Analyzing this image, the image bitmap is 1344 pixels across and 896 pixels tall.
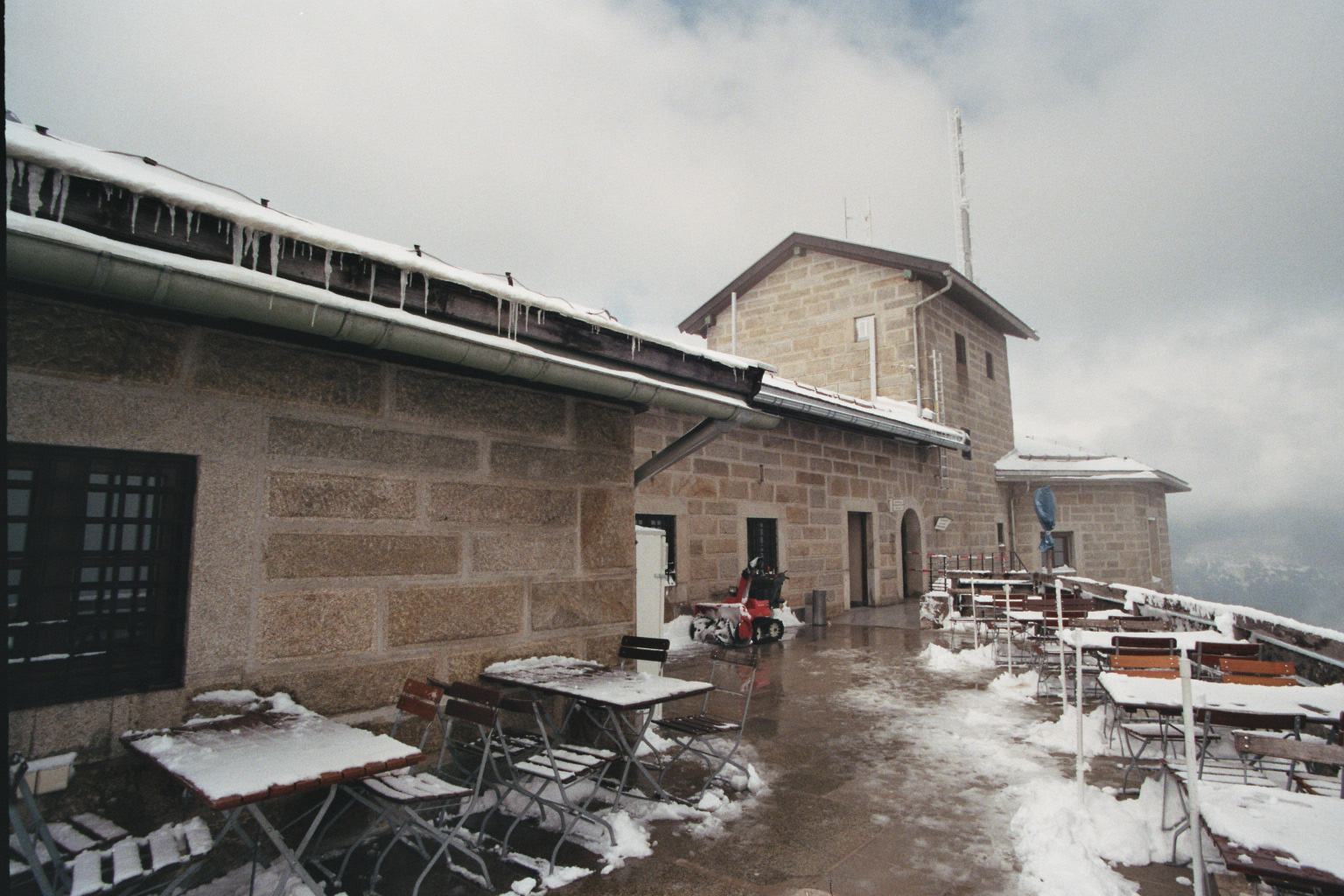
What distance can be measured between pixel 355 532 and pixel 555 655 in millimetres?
1413

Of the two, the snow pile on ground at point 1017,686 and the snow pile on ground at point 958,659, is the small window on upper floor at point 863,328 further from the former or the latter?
the snow pile on ground at point 1017,686

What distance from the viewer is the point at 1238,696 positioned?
11.8ft

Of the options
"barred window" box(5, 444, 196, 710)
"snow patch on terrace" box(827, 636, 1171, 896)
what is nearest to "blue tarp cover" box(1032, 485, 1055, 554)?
A: "snow patch on terrace" box(827, 636, 1171, 896)

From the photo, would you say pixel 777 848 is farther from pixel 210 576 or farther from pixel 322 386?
pixel 322 386

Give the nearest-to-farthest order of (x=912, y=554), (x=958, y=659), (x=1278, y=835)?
(x=1278, y=835), (x=958, y=659), (x=912, y=554)

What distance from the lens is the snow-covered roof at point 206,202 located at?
2.41 meters

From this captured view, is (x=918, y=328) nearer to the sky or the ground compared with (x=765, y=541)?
nearer to the sky

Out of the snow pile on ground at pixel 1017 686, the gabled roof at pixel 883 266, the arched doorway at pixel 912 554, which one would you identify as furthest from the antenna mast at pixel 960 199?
the snow pile on ground at pixel 1017 686

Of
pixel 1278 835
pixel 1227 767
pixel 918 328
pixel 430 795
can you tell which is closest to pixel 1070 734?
pixel 1227 767

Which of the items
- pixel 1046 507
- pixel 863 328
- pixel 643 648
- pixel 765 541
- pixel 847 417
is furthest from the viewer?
pixel 863 328

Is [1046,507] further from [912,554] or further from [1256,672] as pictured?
[1256,672]

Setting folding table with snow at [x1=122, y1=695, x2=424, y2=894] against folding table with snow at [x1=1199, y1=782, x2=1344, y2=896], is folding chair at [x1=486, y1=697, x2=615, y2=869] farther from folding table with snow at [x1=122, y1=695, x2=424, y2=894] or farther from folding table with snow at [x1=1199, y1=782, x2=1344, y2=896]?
folding table with snow at [x1=1199, y1=782, x2=1344, y2=896]

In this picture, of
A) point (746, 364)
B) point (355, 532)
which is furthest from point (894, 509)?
point (355, 532)

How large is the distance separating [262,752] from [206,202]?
76.6 inches
